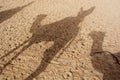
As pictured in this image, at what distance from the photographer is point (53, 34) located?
7.48 meters

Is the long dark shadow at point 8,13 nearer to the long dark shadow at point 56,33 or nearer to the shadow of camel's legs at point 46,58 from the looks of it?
the long dark shadow at point 56,33

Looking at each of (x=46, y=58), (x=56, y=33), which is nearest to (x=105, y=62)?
(x=46, y=58)

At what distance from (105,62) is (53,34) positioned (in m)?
2.65

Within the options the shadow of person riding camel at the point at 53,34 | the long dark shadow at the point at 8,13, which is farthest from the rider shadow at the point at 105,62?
the long dark shadow at the point at 8,13

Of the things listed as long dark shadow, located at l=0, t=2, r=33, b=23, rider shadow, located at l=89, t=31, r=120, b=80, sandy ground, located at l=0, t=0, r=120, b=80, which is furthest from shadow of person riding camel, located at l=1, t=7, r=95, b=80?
long dark shadow, located at l=0, t=2, r=33, b=23

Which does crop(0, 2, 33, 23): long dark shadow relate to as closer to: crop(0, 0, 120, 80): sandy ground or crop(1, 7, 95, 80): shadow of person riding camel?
crop(0, 0, 120, 80): sandy ground

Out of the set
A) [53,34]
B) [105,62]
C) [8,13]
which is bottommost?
[105,62]

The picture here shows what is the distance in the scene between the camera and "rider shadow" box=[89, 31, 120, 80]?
5315 mm

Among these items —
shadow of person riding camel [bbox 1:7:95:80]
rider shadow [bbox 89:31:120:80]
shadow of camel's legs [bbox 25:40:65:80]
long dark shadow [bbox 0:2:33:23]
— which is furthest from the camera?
long dark shadow [bbox 0:2:33:23]

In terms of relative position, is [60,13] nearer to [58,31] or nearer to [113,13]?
[58,31]

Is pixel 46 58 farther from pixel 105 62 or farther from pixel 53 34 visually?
pixel 105 62

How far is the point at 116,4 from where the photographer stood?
31.6 feet

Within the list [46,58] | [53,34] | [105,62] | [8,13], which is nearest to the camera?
[105,62]

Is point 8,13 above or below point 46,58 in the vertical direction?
above
